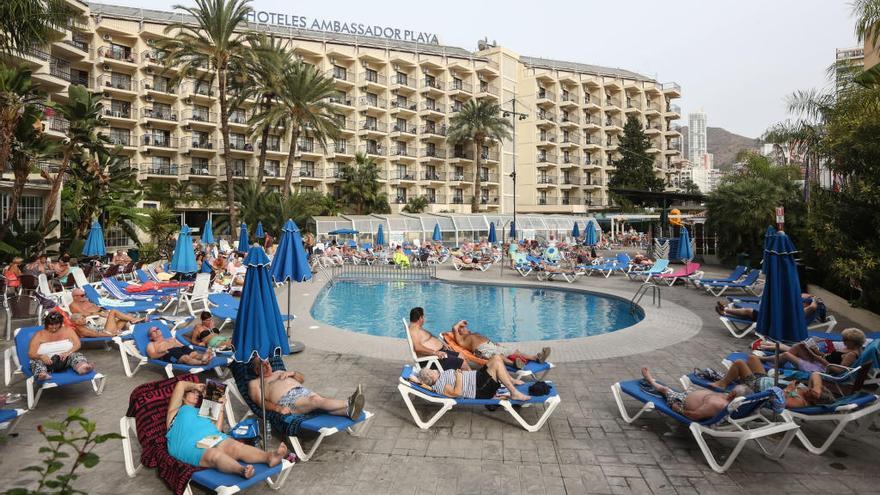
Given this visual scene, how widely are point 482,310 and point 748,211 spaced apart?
42.0 feet

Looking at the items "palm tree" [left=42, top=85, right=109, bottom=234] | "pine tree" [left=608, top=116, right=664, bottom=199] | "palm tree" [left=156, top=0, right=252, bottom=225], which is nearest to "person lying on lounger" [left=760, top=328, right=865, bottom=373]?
"palm tree" [left=42, top=85, right=109, bottom=234]

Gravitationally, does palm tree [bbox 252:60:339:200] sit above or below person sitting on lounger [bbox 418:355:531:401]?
above

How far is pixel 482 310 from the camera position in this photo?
13.4 m

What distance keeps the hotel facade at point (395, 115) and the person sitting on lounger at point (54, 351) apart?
2277 centimetres

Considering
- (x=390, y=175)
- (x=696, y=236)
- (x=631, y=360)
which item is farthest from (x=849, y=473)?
(x=390, y=175)

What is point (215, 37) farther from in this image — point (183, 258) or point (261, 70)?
point (183, 258)

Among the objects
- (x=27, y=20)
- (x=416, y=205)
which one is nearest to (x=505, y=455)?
(x=27, y=20)

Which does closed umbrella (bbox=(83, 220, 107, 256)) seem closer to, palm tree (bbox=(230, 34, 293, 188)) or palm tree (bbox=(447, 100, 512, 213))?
palm tree (bbox=(230, 34, 293, 188))

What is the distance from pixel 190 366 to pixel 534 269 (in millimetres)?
15458

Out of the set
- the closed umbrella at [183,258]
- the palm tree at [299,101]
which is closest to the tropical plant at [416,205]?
the palm tree at [299,101]

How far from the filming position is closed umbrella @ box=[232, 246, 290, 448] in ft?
14.9

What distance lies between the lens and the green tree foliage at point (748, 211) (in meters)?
19.0

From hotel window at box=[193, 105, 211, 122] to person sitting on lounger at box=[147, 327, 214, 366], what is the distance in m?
37.8

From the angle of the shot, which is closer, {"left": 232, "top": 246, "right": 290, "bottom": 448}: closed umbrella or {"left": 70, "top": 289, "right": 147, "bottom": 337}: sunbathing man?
{"left": 232, "top": 246, "right": 290, "bottom": 448}: closed umbrella
